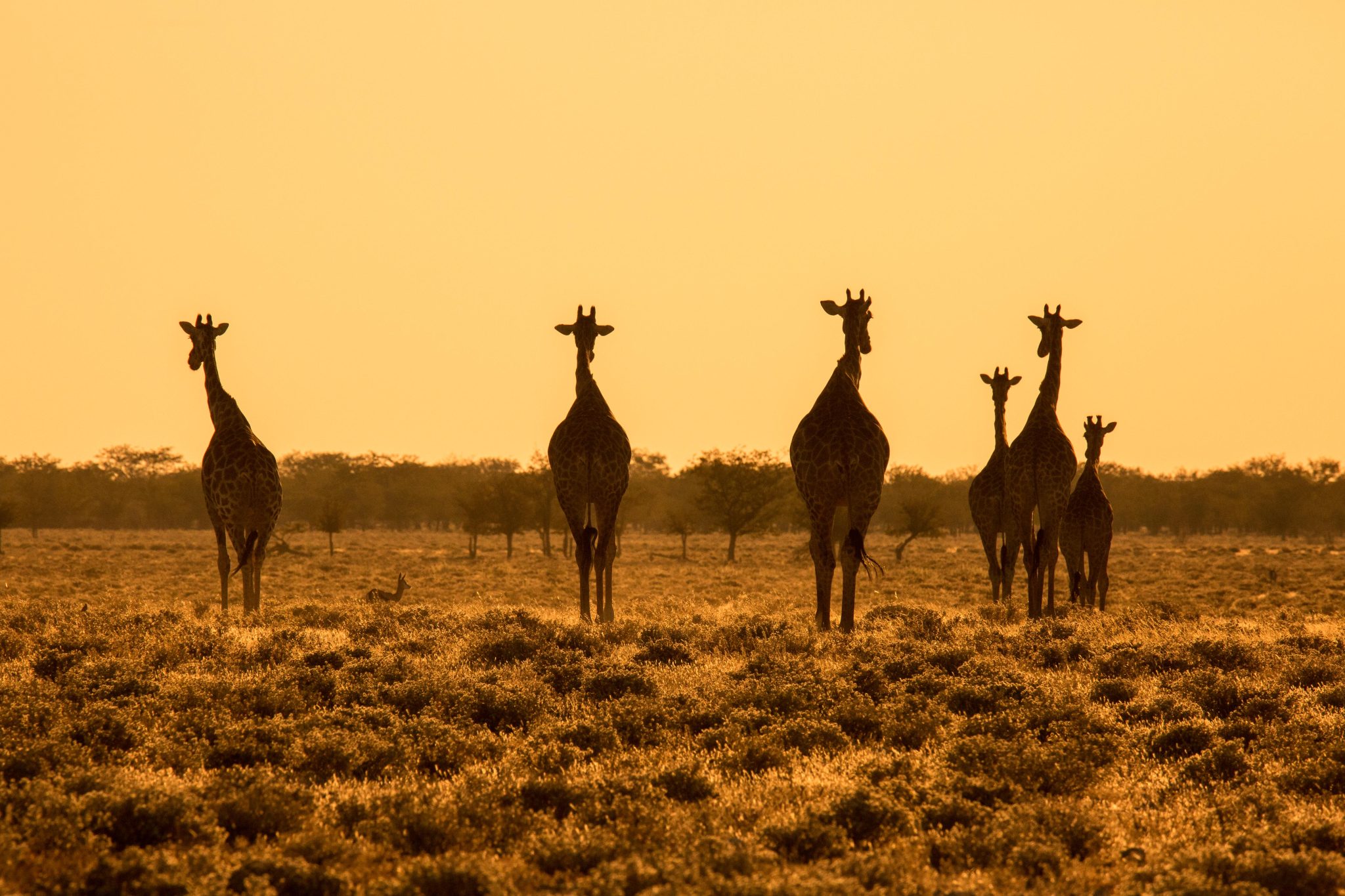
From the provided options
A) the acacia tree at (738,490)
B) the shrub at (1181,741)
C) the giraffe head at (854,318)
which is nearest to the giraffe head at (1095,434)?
the giraffe head at (854,318)

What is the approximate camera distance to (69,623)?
51.4 ft

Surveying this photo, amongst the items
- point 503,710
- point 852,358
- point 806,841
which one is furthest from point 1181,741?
point 852,358

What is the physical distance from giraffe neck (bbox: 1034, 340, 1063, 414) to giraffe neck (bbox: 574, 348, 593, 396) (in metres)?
7.94

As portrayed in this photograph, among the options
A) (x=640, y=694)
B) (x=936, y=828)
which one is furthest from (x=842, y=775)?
(x=640, y=694)

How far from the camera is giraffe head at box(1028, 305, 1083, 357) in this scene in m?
20.3

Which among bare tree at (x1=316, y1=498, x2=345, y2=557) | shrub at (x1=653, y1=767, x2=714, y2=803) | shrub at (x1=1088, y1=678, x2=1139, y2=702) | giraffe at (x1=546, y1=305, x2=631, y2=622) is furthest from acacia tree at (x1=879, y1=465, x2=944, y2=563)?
shrub at (x1=653, y1=767, x2=714, y2=803)

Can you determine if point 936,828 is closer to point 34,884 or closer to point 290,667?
point 34,884

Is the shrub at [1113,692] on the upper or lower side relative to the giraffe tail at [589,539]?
lower

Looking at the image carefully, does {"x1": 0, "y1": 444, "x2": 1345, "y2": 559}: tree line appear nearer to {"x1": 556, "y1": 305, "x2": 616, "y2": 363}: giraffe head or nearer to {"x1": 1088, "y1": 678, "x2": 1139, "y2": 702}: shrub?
{"x1": 556, "y1": 305, "x2": 616, "y2": 363}: giraffe head

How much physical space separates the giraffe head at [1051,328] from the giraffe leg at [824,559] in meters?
6.59

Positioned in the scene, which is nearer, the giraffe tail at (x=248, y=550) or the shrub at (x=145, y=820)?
the shrub at (x=145, y=820)

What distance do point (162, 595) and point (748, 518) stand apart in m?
33.4

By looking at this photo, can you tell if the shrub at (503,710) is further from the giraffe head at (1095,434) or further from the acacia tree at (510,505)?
the acacia tree at (510,505)

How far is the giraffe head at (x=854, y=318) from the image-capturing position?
17703 mm
